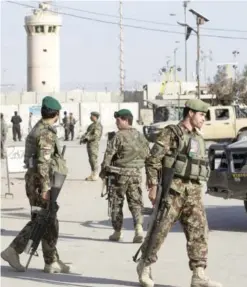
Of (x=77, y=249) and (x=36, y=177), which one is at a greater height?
(x=36, y=177)

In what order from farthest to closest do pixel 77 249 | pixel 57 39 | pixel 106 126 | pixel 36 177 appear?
pixel 57 39 → pixel 106 126 → pixel 77 249 → pixel 36 177

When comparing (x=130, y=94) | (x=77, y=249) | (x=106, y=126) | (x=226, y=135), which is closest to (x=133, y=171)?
(x=77, y=249)

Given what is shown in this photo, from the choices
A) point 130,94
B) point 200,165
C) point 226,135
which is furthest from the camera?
point 130,94

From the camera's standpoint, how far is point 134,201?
11.0m

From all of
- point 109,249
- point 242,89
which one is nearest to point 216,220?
point 109,249

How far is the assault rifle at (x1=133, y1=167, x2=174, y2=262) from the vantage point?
24.8 feet

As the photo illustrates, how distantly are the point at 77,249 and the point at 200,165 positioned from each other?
314 cm

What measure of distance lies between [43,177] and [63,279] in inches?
38.4

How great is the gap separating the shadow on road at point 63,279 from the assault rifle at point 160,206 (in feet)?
1.77

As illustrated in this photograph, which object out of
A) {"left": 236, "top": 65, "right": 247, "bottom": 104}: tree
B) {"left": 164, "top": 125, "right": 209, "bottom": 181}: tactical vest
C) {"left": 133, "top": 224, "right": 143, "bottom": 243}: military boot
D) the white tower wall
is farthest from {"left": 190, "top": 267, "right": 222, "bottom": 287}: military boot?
the white tower wall

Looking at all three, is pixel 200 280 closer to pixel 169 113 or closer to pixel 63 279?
pixel 63 279

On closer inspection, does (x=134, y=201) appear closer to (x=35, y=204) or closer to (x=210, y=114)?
(x=35, y=204)

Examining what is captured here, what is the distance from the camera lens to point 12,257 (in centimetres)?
863

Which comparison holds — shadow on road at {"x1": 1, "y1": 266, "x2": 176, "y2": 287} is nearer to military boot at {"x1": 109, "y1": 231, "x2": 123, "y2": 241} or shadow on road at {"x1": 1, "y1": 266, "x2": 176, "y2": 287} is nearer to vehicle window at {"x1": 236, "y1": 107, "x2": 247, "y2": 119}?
military boot at {"x1": 109, "y1": 231, "x2": 123, "y2": 241}
